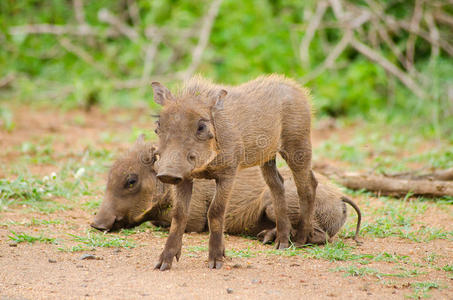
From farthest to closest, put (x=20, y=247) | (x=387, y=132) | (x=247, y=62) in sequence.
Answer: (x=247, y=62) < (x=387, y=132) < (x=20, y=247)

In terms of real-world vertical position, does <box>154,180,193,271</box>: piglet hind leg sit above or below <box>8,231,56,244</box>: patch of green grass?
above

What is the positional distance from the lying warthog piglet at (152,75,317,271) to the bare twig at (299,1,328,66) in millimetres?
5278

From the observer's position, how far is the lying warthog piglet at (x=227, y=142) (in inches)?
147

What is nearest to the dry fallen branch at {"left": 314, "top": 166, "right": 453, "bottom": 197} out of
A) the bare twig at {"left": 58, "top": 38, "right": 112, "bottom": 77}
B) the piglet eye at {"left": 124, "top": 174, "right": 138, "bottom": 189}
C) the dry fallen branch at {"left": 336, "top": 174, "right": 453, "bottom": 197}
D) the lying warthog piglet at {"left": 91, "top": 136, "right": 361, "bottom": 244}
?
the dry fallen branch at {"left": 336, "top": 174, "right": 453, "bottom": 197}

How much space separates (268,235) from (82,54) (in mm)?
7824

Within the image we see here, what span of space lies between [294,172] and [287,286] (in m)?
1.43

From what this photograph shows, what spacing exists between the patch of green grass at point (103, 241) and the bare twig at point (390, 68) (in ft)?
20.9

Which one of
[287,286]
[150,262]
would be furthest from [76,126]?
[287,286]

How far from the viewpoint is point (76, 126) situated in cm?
966

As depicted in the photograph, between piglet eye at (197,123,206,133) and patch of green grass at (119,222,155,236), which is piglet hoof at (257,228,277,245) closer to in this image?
patch of green grass at (119,222,155,236)

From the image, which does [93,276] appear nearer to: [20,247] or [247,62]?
[20,247]

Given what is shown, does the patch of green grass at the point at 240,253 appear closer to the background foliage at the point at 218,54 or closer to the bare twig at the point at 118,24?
the background foliage at the point at 218,54

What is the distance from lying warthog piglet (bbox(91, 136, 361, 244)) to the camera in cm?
517

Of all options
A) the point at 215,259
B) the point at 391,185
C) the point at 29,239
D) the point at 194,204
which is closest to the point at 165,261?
the point at 215,259
